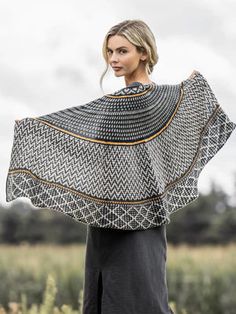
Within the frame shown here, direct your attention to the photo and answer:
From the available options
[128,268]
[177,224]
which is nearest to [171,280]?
[128,268]

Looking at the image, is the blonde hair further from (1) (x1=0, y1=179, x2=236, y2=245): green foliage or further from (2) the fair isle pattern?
(1) (x1=0, y1=179, x2=236, y2=245): green foliage

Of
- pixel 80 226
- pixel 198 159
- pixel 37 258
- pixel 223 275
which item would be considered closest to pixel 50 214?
pixel 80 226

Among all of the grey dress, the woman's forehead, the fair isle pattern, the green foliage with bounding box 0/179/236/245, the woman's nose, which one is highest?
the green foliage with bounding box 0/179/236/245

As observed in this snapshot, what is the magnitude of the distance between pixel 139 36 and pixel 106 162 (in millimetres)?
495

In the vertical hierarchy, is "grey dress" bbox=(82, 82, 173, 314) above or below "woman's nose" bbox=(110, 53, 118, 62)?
below

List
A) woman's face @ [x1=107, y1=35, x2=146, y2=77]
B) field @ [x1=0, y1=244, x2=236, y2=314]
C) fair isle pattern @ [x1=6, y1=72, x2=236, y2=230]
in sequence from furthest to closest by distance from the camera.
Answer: field @ [x1=0, y1=244, x2=236, y2=314], woman's face @ [x1=107, y1=35, x2=146, y2=77], fair isle pattern @ [x1=6, y1=72, x2=236, y2=230]

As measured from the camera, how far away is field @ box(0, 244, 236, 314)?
26.3 ft

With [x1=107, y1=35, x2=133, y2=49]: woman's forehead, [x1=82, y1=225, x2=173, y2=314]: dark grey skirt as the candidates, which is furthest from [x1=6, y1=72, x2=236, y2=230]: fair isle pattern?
[x1=107, y1=35, x2=133, y2=49]: woman's forehead

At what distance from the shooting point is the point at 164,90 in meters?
2.79

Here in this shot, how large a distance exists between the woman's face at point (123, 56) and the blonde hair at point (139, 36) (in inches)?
0.7

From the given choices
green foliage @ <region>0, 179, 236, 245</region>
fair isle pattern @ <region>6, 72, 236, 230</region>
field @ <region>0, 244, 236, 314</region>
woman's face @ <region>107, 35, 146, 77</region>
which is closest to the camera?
fair isle pattern @ <region>6, 72, 236, 230</region>

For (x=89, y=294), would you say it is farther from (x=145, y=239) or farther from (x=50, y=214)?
(x=50, y=214)

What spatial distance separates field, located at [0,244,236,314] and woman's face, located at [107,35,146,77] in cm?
506

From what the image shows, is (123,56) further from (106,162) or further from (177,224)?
(177,224)
